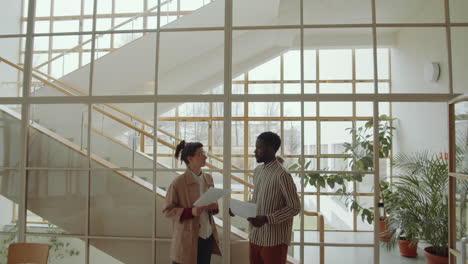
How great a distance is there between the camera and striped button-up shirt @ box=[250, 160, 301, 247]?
235cm

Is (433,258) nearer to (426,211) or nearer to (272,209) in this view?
(426,211)

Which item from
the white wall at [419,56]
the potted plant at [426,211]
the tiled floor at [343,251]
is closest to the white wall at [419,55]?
the white wall at [419,56]

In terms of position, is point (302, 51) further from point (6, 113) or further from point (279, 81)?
point (6, 113)

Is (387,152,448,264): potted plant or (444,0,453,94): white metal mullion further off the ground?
(444,0,453,94): white metal mullion

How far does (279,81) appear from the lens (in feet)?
10.6

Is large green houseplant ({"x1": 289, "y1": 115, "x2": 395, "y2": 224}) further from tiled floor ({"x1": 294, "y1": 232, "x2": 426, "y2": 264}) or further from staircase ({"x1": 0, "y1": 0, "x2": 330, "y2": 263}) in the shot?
staircase ({"x1": 0, "y1": 0, "x2": 330, "y2": 263})

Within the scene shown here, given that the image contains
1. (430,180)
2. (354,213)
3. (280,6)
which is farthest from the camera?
(430,180)

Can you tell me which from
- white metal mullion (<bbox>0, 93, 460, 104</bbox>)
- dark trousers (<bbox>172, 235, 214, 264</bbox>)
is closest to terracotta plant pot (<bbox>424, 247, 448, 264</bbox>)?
white metal mullion (<bbox>0, 93, 460, 104</bbox>)

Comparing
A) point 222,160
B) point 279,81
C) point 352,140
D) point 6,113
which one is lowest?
point 222,160

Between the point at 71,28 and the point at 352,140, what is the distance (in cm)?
309

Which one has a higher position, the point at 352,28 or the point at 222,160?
the point at 352,28

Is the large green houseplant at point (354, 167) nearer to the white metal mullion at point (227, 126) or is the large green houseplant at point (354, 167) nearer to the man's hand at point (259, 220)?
the white metal mullion at point (227, 126)

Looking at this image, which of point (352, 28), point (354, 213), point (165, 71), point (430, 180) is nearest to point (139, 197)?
point (165, 71)

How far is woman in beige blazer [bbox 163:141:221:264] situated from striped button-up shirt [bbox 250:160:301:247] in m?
0.41
